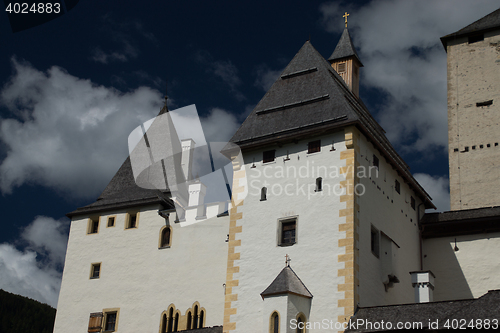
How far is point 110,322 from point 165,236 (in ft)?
15.6

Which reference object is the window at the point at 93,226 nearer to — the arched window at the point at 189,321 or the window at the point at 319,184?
the arched window at the point at 189,321

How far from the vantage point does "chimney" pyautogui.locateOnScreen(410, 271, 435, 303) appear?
78.2 feet

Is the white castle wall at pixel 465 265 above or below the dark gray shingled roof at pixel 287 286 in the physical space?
above

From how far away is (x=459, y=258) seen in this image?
90.4 feet

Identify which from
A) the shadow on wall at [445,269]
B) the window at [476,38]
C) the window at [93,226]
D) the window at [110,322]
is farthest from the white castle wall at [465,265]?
the window at [476,38]

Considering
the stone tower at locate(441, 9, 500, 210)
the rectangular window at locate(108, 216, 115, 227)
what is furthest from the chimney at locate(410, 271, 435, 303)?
the rectangular window at locate(108, 216, 115, 227)

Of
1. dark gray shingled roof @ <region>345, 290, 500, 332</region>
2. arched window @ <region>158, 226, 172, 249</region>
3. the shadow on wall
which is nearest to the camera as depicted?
dark gray shingled roof @ <region>345, 290, 500, 332</region>

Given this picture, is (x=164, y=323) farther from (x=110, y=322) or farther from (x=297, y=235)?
(x=297, y=235)

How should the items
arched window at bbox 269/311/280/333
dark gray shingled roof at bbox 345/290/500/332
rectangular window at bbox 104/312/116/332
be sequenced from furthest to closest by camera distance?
rectangular window at bbox 104/312/116/332, arched window at bbox 269/311/280/333, dark gray shingled roof at bbox 345/290/500/332

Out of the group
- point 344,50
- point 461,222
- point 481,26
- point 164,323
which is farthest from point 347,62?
point 164,323

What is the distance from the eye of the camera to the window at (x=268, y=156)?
25625 mm

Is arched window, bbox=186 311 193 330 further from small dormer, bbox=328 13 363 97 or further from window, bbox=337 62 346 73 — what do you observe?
window, bbox=337 62 346 73

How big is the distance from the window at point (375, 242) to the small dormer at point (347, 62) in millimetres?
12219

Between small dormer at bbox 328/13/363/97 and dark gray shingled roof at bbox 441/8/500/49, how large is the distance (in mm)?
9894
